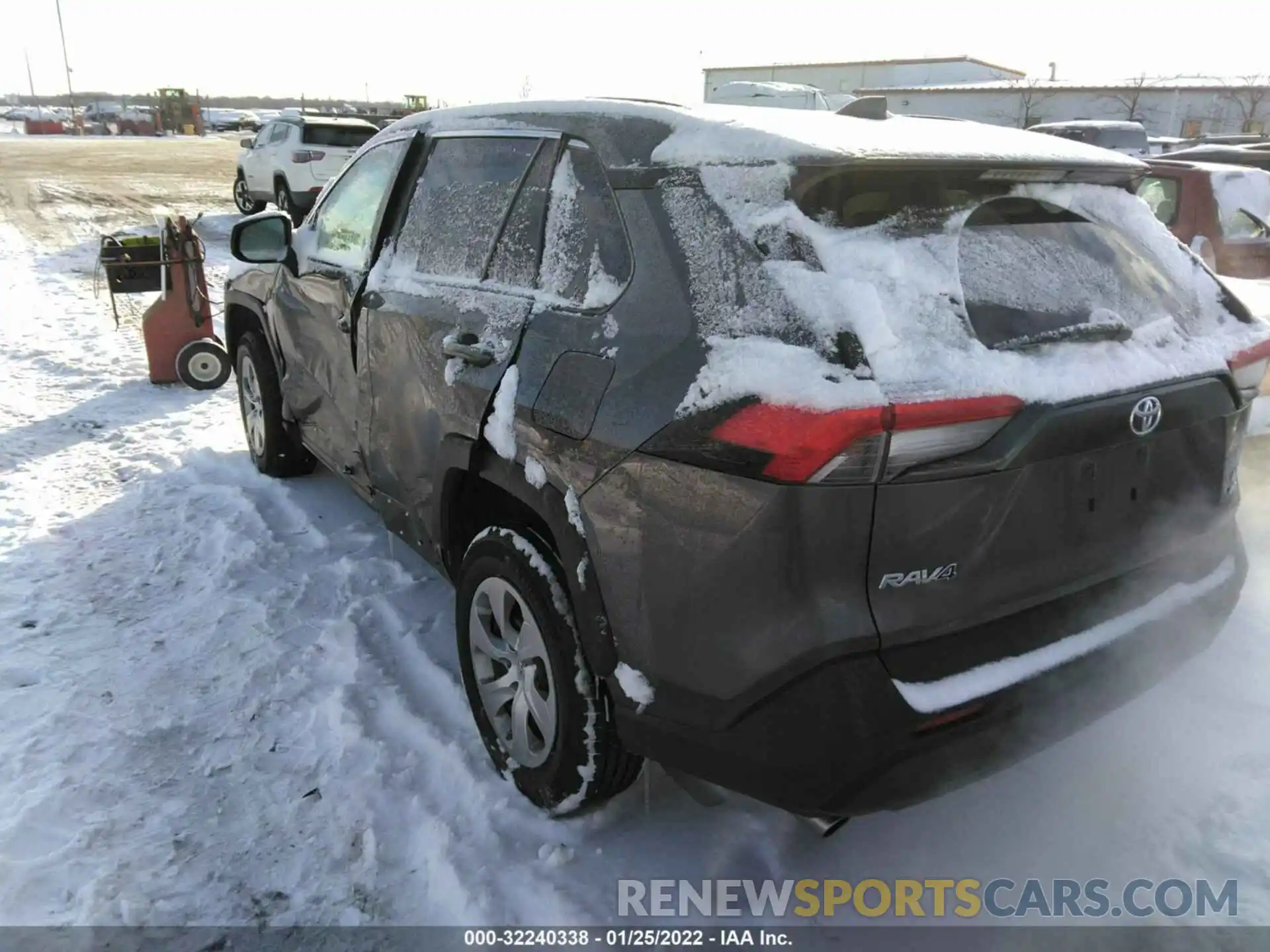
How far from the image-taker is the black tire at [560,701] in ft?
7.82

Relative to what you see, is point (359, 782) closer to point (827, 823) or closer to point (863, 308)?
point (827, 823)

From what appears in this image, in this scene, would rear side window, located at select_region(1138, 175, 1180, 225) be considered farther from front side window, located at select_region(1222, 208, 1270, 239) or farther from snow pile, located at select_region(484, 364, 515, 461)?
snow pile, located at select_region(484, 364, 515, 461)

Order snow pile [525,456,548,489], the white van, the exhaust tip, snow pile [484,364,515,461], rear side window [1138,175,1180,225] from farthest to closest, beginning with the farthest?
the white van → rear side window [1138,175,1180,225] → snow pile [484,364,515,461] → snow pile [525,456,548,489] → the exhaust tip

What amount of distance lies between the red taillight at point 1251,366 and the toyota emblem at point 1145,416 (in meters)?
0.41

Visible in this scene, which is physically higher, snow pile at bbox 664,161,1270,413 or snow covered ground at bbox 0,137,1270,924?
snow pile at bbox 664,161,1270,413

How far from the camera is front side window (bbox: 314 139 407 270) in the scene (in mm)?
3631

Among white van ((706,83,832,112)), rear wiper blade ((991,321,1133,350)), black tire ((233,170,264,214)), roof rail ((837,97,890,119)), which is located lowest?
black tire ((233,170,264,214))

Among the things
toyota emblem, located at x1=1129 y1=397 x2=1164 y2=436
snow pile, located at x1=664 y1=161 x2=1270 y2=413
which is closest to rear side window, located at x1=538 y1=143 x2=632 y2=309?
snow pile, located at x1=664 y1=161 x2=1270 y2=413

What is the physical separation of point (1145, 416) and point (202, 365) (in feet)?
22.2

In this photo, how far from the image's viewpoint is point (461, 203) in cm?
312

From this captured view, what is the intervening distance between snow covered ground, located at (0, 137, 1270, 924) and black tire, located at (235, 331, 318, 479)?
807 mm

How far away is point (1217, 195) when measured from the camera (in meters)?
6.99

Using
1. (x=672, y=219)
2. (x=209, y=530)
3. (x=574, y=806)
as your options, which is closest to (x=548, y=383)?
(x=672, y=219)

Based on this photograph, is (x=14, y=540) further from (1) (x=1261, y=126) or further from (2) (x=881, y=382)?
(1) (x=1261, y=126)
